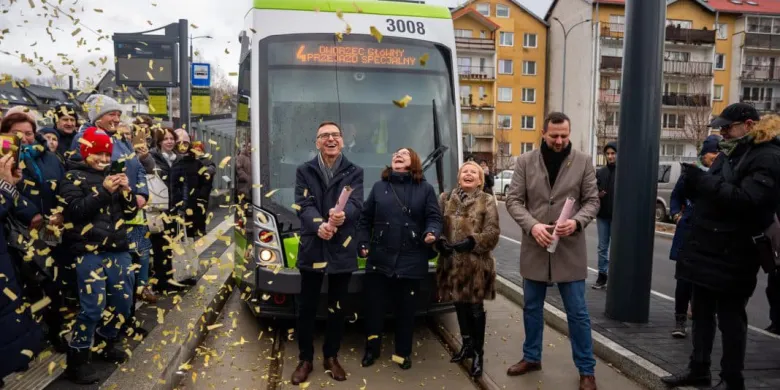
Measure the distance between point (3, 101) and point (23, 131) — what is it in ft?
0.87

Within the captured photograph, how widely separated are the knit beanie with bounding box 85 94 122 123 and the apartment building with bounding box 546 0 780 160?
150 feet

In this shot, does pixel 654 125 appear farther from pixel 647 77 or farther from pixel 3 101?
pixel 3 101

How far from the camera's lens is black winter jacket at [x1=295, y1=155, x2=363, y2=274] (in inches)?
185

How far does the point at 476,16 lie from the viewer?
51.5 metres

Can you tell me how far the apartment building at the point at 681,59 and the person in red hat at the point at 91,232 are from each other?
46204 mm

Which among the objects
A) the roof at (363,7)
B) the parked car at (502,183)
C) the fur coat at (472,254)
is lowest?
the parked car at (502,183)

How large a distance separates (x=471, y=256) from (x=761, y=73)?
58265mm

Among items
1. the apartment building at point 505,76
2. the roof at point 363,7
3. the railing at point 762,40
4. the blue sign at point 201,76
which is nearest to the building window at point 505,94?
the apartment building at point 505,76

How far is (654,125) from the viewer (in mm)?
5945

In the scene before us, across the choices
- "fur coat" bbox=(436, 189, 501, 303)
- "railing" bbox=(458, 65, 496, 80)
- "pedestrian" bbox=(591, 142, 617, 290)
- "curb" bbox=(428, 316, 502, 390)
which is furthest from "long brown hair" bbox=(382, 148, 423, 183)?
"railing" bbox=(458, 65, 496, 80)

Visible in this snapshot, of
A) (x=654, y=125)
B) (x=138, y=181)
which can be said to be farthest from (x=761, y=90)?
(x=138, y=181)

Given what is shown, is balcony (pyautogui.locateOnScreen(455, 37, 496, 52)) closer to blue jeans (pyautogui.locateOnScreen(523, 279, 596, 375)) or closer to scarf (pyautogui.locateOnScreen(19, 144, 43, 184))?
blue jeans (pyautogui.locateOnScreen(523, 279, 596, 375))

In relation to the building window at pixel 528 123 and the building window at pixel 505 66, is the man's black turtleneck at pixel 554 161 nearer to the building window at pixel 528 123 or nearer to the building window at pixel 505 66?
the building window at pixel 505 66

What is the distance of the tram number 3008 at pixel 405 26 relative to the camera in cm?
618
